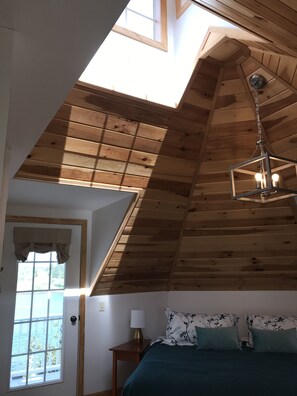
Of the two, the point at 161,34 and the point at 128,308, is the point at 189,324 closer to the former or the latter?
the point at 128,308

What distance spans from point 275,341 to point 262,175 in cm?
230

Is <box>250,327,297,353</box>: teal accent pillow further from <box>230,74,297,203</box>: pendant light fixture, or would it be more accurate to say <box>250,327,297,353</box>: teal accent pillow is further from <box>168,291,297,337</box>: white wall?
<box>230,74,297,203</box>: pendant light fixture

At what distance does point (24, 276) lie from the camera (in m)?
3.25

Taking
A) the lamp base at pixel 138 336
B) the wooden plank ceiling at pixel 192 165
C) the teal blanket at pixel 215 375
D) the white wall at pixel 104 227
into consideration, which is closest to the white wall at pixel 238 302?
the wooden plank ceiling at pixel 192 165

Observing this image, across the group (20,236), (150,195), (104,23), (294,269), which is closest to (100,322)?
(20,236)

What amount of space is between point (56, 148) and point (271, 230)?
2486 millimetres

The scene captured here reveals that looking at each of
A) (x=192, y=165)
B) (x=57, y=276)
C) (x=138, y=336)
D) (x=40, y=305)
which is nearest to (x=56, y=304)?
(x=40, y=305)

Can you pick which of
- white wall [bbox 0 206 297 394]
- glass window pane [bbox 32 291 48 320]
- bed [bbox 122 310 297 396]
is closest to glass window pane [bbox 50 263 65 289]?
glass window pane [bbox 32 291 48 320]

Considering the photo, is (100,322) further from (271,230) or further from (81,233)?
(271,230)

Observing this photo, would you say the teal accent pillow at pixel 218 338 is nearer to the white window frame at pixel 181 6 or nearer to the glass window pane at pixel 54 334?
the glass window pane at pixel 54 334

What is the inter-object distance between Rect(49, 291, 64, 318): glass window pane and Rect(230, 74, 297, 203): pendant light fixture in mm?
2215

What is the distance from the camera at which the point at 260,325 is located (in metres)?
3.57

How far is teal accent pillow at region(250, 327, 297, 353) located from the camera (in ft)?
10.6

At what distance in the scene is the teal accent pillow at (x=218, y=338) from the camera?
336 cm
